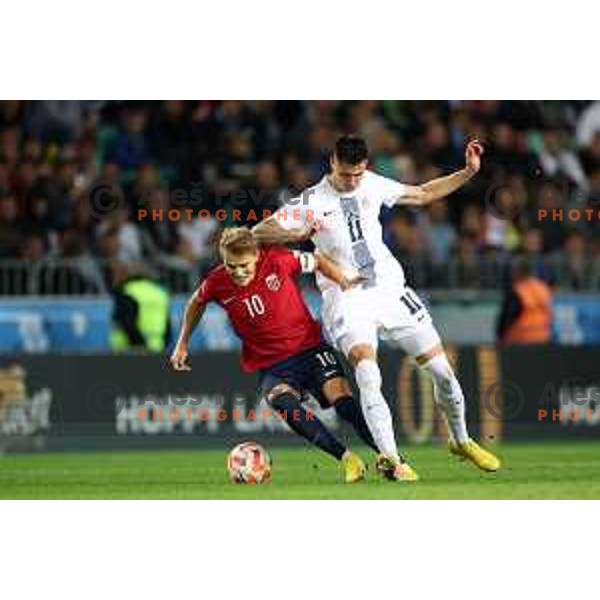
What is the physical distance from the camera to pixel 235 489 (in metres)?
13.5

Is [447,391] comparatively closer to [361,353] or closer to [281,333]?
[361,353]

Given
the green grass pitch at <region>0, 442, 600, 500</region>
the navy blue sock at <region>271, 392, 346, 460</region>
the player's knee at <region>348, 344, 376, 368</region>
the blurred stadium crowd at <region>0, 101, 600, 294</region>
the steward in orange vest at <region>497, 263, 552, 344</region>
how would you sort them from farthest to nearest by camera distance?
the blurred stadium crowd at <region>0, 101, 600, 294</region>
the steward in orange vest at <region>497, 263, 552, 344</region>
the navy blue sock at <region>271, 392, 346, 460</region>
the player's knee at <region>348, 344, 376, 368</region>
the green grass pitch at <region>0, 442, 600, 500</region>

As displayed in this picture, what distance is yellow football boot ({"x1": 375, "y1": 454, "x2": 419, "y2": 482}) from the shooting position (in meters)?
13.0

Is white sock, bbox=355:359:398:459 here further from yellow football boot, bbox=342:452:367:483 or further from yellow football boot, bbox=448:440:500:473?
yellow football boot, bbox=448:440:500:473

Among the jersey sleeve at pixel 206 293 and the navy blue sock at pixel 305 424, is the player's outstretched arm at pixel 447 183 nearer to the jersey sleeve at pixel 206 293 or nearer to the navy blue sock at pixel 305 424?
the jersey sleeve at pixel 206 293

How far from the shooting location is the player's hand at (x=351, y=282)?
523 inches

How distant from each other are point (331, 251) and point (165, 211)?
659 centimetres

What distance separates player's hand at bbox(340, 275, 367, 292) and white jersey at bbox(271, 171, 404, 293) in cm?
3

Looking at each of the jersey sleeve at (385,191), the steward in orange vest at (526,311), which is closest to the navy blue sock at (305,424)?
the jersey sleeve at (385,191)

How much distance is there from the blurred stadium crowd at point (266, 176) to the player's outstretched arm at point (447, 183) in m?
5.32

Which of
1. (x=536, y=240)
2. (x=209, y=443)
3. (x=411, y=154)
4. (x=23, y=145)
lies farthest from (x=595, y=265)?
(x=23, y=145)

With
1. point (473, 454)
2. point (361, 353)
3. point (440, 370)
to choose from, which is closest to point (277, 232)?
point (361, 353)

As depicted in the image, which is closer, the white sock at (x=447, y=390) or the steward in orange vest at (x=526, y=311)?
the white sock at (x=447, y=390)

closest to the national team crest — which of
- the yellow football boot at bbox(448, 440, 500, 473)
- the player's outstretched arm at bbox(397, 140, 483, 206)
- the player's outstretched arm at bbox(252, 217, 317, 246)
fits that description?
the player's outstretched arm at bbox(252, 217, 317, 246)
